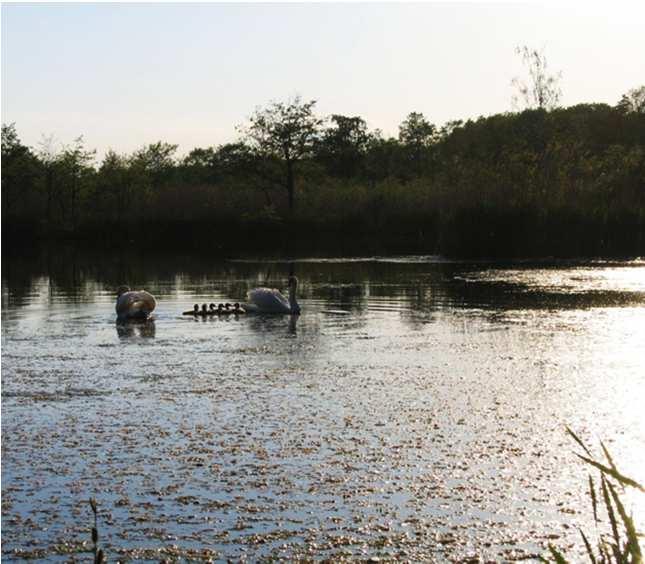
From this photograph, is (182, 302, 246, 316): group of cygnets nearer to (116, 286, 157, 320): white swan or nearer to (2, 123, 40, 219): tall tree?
(116, 286, 157, 320): white swan

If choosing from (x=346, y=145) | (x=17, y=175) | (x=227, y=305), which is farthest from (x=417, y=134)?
(x=227, y=305)

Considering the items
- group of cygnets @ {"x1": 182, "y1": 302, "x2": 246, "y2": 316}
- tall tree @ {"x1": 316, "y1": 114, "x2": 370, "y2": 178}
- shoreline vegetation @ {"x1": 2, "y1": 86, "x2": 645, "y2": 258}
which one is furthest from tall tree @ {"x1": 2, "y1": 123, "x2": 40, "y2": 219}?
group of cygnets @ {"x1": 182, "y1": 302, "x2": 246, "y2": 316}

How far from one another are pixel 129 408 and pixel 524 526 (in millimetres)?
5031

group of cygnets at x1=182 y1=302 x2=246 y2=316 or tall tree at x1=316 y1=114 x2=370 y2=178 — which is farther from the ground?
tall tree at x1=316 y1=114 x2=370 y2=178

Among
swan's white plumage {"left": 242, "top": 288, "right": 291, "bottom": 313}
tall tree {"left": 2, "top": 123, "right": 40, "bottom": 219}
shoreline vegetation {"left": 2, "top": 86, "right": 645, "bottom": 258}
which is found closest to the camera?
swan's white plumage {"left": 242, "top": 288, "right": 291, "bottom": 313}

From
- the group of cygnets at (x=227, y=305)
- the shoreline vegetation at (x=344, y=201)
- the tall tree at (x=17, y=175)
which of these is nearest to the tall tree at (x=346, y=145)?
the shoreline vegetation at (x=344, y=201)

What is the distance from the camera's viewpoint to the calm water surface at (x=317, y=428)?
257 inches

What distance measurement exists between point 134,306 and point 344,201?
36.8 m

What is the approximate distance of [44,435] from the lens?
30.3ft

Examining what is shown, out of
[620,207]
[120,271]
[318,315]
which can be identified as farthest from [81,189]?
[318,315]

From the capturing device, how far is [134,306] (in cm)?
1853

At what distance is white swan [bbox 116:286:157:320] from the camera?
18.5 m

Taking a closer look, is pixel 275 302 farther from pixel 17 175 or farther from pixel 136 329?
pixel 17 175

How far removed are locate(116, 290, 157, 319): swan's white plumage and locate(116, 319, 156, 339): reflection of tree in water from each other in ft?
0.45
